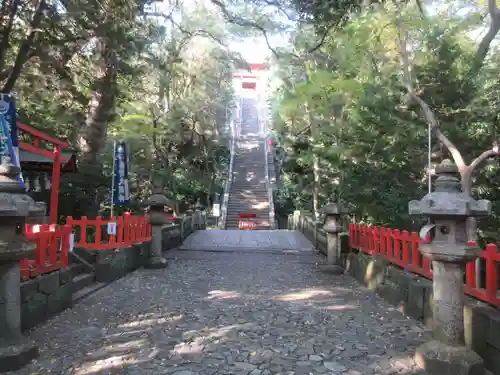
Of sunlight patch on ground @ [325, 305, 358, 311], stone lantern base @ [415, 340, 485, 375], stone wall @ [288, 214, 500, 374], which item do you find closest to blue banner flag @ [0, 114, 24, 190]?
sunlight patch on ground @ [325, 305, 358, 311]

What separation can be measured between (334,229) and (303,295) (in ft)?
9.85

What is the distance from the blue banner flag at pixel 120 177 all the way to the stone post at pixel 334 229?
4.76 m

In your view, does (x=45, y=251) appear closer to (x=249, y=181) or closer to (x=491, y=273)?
(x=491, y=273)

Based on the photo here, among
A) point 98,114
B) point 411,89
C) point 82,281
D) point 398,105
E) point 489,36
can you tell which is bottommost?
point 82,281

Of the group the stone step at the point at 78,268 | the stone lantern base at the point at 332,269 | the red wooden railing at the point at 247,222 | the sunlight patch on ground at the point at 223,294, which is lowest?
the sunlight patch on ground at the point at 223,294

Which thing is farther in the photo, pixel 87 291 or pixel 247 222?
pixel 247 222

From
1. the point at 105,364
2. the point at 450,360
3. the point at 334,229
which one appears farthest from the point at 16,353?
the point at 334,229

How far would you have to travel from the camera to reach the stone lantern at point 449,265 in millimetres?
3912

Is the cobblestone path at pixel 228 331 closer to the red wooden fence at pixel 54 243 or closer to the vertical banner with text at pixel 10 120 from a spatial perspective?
the red wooden fence at pixel 54 243

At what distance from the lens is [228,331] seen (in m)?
5.14

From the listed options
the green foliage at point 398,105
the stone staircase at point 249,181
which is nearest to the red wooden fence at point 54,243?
the green foliage at point 398,105

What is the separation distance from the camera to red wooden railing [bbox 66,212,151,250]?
27.6 feet

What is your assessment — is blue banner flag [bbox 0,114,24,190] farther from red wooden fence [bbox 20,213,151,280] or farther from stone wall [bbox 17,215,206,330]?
stone wall [bbox 17,215,206,330]

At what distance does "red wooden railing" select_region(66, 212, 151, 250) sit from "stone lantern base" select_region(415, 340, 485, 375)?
5.86m
